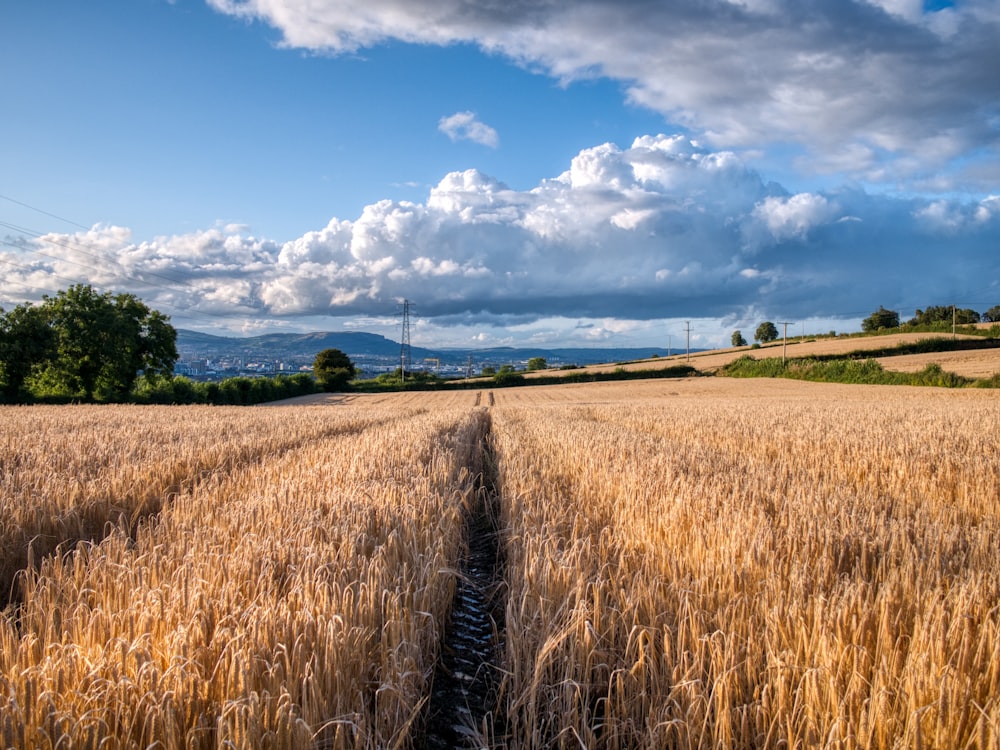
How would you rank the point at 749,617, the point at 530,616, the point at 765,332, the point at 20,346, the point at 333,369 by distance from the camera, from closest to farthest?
the point at 749,617 → the point at 530,616 → the point at 20,346 → the point at 333,369 → the point at 765,332

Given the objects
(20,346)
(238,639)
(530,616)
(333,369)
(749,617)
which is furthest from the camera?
(333,369)

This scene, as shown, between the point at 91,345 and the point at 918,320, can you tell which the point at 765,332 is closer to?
the point at 918,320

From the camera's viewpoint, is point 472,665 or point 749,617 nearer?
point 749,617

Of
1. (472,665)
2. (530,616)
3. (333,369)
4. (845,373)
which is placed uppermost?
(333,369)

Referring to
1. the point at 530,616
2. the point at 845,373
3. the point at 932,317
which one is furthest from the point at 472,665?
the point at 932,317

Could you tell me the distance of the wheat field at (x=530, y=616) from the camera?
7.83 ft

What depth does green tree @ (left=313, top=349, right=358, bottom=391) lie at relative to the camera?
3600 inches

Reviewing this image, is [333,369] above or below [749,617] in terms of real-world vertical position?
above

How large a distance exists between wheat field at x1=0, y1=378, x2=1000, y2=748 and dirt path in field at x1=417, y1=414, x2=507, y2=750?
0.13 metres

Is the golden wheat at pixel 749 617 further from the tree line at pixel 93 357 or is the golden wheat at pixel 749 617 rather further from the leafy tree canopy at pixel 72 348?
the leafy tree canopy at pixel 72 348

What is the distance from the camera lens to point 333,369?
101562 millimetres

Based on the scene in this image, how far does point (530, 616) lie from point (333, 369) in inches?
4027

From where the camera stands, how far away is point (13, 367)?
191 ft

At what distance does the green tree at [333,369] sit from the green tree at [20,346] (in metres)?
36.4
